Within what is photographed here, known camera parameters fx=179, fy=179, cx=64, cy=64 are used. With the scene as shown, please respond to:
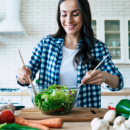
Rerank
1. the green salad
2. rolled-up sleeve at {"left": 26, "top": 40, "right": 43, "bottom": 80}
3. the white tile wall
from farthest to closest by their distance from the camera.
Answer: the white tile wall < rolled-up sleeve at {"left": 26, "top": 40, "right": 43, "bottom": 80} < the green salad

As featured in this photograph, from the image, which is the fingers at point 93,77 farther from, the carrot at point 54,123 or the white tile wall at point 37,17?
the white tile wall at point 37,17

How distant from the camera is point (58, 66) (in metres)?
1.44

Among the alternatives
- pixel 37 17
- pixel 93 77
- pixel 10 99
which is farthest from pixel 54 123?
pixel 37 17

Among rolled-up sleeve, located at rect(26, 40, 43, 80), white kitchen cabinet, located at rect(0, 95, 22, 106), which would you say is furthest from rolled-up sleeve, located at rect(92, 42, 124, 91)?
white kitchen cabinet, located at rect(0, 95, 22, 106)

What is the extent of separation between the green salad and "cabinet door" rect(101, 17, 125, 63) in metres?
2.24

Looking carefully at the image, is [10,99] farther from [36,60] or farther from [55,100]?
[55,100]

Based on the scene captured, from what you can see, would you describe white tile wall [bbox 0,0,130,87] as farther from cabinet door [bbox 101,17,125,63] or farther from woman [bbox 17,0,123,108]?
woman [bbox 17,0,123,108]

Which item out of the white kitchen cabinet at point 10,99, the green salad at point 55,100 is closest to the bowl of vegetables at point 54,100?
the green salad at point 55,100

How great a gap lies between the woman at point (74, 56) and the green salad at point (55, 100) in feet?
1.28

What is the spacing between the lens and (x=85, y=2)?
4.52ft

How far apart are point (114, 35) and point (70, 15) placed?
2.01m

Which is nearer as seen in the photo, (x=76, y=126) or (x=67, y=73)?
(x=76, y=126)

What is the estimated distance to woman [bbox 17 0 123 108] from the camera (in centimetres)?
137

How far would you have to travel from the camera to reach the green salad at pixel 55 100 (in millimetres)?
971
